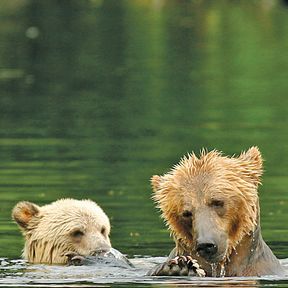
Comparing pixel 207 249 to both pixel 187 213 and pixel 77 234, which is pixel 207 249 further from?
pixel 77 234

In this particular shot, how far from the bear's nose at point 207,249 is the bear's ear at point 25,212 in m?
3.01

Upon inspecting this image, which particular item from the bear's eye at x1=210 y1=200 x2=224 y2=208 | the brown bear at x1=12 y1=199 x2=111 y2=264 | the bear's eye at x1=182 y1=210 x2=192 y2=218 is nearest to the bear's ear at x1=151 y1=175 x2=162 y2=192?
the bear's eye at x1=182 y1=210 x2=192 y2=218

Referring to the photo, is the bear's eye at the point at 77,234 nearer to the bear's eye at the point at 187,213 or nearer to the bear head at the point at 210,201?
the bear head at the point at 210,201

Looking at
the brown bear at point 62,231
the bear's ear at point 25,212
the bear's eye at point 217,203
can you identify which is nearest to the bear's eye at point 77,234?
the brown bear at point 62,231

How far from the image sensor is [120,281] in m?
13.5

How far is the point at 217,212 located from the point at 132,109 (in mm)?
19648

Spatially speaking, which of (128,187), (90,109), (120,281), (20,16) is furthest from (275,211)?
(20,16)

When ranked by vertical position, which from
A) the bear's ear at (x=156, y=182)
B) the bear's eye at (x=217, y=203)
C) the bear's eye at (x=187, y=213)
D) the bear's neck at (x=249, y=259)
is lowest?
the bear's neck at (x=249, y=259)

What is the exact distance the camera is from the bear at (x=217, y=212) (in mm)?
12961

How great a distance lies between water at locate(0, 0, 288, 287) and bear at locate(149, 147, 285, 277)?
0.27 metres

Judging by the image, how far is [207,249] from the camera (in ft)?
41.8

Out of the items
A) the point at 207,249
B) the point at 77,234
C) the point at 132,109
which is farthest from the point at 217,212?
the point at 132,109

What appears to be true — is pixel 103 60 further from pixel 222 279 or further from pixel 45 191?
pixel 222 279

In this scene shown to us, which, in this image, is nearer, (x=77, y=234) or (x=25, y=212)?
(x=77, y=234)
